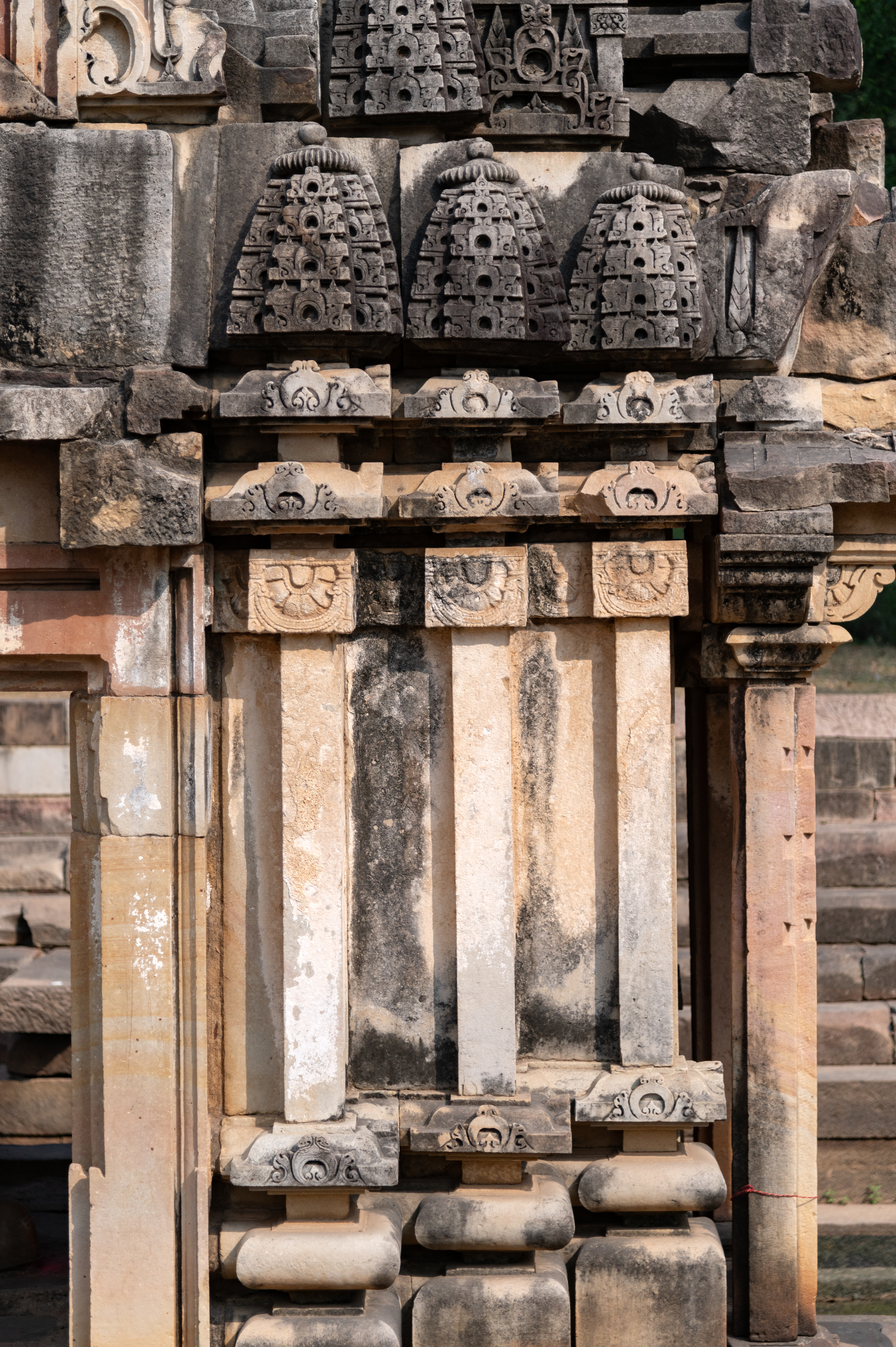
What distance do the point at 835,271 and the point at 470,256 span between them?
135 cm

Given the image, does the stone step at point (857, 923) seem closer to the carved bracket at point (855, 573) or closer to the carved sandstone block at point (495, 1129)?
the carved bracket at point (855, 573)

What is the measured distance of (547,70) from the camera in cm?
452

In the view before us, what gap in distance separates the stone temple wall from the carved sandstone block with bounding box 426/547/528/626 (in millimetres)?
14

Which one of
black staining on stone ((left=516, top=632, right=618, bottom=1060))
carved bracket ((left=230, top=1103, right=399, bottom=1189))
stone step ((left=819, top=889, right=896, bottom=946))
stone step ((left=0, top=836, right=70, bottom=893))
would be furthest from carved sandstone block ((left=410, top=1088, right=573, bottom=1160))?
stone step ((left=0, top=836, right=70, bottom=893))

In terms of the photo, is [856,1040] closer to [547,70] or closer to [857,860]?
[857,860]

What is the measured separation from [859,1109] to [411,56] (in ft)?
21.8

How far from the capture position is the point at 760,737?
476 cm

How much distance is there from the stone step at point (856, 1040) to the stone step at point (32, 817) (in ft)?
21.4

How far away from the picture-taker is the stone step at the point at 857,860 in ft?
34.1

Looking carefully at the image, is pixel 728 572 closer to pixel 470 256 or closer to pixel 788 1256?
pixel 470 256

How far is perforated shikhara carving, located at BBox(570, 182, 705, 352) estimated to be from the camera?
14.3 ft

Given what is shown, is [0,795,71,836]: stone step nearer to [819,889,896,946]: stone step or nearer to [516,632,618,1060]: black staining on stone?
[819,889,896,946]: stone step

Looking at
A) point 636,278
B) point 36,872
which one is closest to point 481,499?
point 636,278

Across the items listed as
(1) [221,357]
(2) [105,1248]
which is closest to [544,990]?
(2) [105,1248]
